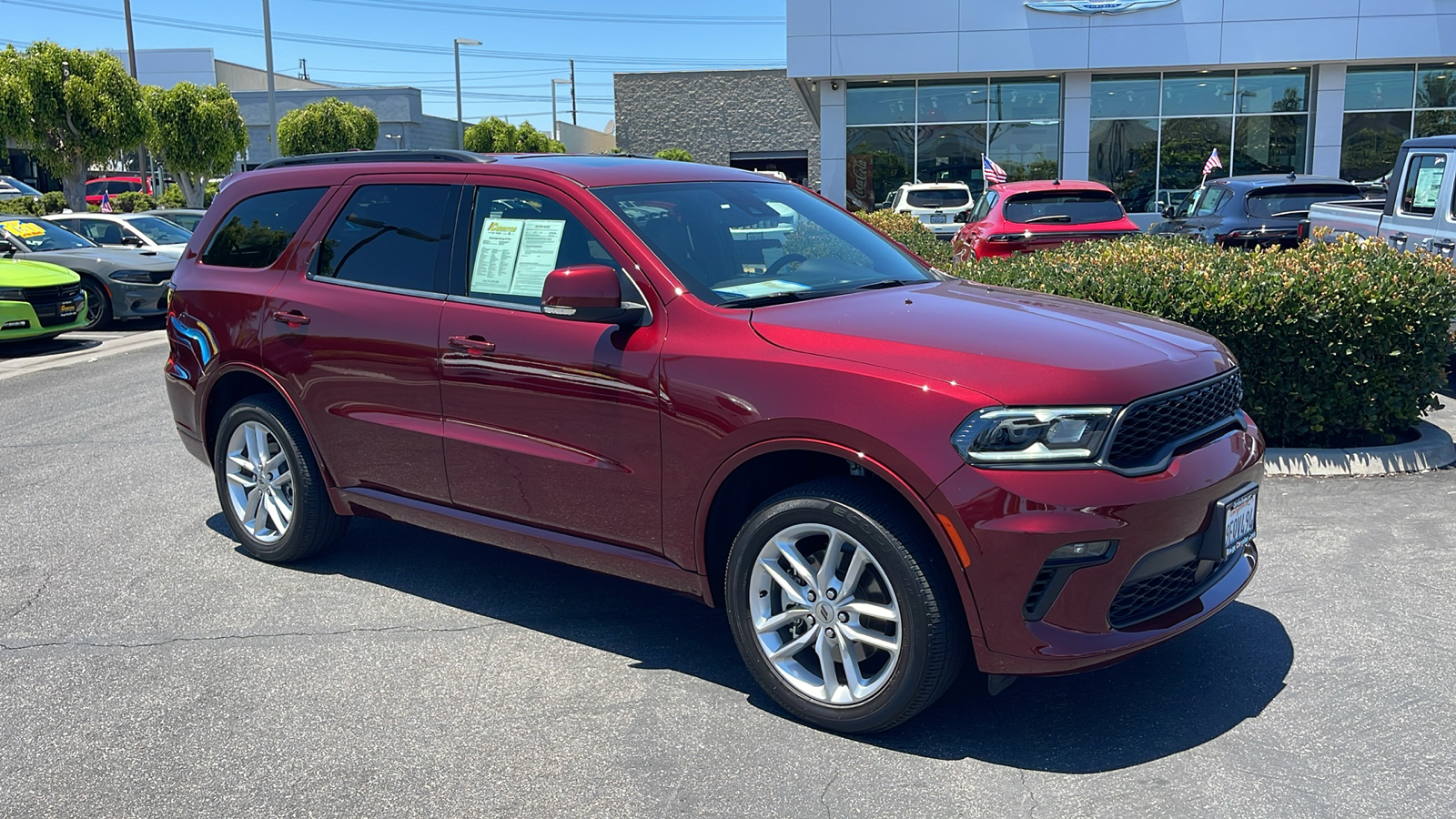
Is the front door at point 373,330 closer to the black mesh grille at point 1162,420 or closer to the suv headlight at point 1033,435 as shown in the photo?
the suv headlight at point 1033,435

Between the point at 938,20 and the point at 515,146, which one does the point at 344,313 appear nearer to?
the point at 938,20

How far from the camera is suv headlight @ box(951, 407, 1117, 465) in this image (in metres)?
3.38

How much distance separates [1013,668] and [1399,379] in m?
4.76

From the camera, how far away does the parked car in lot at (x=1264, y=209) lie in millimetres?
12281

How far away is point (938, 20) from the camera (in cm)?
2630

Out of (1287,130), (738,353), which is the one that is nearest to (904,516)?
(738,353)

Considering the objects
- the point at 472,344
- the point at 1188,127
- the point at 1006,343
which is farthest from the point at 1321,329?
the point at 1188,127

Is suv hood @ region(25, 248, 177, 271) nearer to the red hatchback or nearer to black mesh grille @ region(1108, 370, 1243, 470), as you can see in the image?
the red hatchback

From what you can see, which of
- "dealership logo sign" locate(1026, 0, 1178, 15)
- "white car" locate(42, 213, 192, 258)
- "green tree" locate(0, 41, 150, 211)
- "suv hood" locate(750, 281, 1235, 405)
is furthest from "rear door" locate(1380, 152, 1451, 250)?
"green tree" locate(0, 41, 150, 211)

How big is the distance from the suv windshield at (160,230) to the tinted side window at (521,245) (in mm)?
14582

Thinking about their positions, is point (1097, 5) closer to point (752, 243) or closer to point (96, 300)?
point (96, 300)

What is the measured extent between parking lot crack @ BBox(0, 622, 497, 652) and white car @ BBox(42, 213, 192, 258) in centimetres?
1401

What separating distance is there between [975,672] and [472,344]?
222 cm

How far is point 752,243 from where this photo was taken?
15.0 feet
